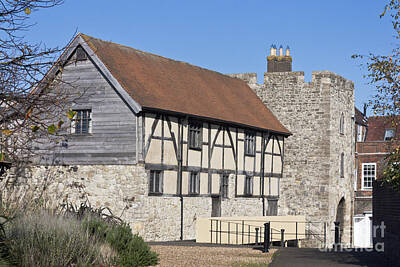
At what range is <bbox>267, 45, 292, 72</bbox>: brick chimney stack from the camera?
133ft

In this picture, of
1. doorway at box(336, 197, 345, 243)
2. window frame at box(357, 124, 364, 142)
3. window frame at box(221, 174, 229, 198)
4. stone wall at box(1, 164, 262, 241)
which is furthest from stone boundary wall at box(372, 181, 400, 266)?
window frame at box(357, 124, 364, 142)

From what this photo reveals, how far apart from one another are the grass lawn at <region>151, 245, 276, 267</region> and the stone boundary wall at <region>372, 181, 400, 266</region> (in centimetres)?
321

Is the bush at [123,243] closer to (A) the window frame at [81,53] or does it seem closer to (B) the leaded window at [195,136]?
(A) the window frame at [81,53]

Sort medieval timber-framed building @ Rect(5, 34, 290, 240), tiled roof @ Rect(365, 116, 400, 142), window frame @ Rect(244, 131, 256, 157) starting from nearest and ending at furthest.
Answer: medieval timber-framed building @ Rect(5, 34, 290, 240) < window frame @ Rect(244, 131, 256, 157) < tiled roof @ Rect(365, 116, 400, 142)

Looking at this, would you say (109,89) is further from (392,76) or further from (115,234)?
(392,76)

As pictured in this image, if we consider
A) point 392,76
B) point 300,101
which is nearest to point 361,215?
point 300,101

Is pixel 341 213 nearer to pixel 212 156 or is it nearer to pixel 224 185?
pixel 224 185

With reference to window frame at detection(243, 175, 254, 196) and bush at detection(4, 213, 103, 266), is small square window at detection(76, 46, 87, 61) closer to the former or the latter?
window frame at detection(243, 175, 254, 196)

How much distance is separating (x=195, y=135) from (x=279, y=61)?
13586mm

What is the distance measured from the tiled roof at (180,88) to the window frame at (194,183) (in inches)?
102

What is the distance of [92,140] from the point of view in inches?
1055

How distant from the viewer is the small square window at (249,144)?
32812 millimetres

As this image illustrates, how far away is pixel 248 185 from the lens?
33.1 metres

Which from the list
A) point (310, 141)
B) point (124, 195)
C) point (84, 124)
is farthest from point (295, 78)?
point (124, 195)
